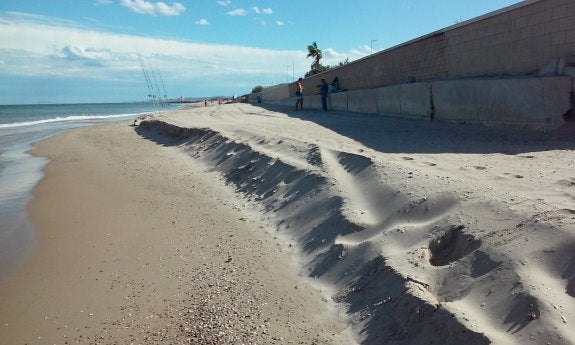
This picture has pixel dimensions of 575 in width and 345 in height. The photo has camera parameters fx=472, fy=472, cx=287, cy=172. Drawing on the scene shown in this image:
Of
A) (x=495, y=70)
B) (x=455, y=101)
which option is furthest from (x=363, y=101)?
(x=495, y=70)

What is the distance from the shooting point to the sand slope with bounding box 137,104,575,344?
3131mm

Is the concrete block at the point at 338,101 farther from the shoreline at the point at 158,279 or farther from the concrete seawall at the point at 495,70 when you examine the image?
the shoreline at the point at 158,279

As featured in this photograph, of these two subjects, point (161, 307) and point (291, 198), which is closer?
point (161, 307)

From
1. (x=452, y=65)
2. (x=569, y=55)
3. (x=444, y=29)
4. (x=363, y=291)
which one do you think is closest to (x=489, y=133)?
(x=569, y=55)

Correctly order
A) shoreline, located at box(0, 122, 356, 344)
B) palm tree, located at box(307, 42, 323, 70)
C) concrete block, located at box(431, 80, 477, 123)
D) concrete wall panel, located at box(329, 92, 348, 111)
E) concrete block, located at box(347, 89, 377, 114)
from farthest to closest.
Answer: palm tree, located at box(307, 42, 323, 70)
concrete wall panel, located at box(329, 92, 348, 111)
concrete block, located at box(347, 89, 377, 114)
concrete block, located at box(431, 80, 477, 123)
shoreline, located at box(0, 122, 356, 344)

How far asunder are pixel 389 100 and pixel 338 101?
217 inches

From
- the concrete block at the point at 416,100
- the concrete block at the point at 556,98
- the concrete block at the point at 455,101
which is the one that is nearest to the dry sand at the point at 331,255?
the concrete block at the point at 556,98

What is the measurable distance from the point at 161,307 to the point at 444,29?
10.7 metres

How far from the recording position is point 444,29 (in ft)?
40.3

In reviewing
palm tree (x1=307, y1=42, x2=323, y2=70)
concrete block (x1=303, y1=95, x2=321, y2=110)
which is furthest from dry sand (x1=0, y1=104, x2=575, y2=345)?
palm tree (x1=307, y1=42, x2=323, y2=70)

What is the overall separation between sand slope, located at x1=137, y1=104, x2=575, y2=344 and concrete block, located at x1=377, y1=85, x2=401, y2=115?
5191 millimetres

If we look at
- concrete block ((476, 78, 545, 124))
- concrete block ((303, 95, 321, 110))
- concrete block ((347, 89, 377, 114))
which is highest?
concrete block ((476, 78, 545, 124))

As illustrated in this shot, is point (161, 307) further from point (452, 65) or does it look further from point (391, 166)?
point (452, 65)

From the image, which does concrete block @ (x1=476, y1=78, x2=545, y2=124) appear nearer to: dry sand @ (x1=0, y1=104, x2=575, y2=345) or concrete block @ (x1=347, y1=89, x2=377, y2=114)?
dry sand @ (x1=0, y1=104, x2=575, y2=345)
